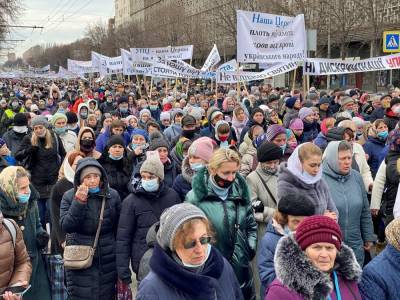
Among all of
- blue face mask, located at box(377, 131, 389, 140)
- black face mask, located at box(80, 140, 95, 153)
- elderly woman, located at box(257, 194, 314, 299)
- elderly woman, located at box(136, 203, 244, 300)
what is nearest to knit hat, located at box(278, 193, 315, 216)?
elderly woman, located at box(257, 194, 314, 299)

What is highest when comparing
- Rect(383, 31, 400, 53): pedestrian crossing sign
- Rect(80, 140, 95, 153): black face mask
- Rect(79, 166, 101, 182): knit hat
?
Rect(383, 31, 400, 53): pedestrian crossing sign

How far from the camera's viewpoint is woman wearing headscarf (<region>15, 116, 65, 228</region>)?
646cm

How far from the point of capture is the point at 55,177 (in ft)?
21.6

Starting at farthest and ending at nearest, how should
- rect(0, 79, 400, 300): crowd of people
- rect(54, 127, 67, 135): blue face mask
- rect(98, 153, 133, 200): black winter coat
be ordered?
rect(54, 127, 67, 135): blue face mask
rect(98, 153, 133, 200): black winter coat
rect(0, 79, 400, 300): crowd of people

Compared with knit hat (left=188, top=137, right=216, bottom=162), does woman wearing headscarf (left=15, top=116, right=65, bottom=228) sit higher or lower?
lower

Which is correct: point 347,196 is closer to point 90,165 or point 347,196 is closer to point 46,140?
point 90,165

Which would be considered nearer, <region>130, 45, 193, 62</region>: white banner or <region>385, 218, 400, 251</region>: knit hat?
<region>385, 218, 400, 251</region>: knit hat

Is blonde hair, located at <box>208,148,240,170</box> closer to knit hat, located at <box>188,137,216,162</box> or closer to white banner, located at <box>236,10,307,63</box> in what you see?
knit hat, located at <box>188,137,216,162</box>

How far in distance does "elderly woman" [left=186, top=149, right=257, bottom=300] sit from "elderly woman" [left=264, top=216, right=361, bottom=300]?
1069 millimetres

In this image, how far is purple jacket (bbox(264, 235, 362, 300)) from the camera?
7.75 feet

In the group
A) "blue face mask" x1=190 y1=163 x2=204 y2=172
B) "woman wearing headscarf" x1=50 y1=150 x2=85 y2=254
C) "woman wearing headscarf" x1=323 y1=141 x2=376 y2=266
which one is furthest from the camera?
"woman wearing headscarf" x1=50 y1=150 x2=85 y2=254

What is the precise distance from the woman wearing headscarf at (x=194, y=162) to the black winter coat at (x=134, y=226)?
0.67 metres

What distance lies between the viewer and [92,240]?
3.98 metres

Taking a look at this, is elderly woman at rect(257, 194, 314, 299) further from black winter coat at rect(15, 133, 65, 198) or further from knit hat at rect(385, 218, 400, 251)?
black winter coat at rect(15, 133, 65, 198)
